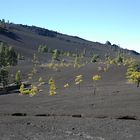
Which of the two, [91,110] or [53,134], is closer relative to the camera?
[53,134]

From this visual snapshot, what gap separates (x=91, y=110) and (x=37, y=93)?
39020mm

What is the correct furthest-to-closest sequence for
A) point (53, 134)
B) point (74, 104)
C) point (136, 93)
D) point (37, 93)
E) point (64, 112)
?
1. point (37, 93)
2. point (136, 93)
3. point (74, 104)
4. point (64, 112)
5. point (53, 134)

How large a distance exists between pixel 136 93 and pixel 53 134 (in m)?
41.0

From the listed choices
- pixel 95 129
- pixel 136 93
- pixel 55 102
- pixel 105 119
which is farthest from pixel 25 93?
pixel 95 129

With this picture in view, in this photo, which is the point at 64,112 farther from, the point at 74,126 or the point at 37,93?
the point at 37,93

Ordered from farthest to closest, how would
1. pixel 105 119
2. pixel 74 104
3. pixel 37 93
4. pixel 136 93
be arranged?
pixel 37 93
pixel 136 93
pixel 74 104
pixel 105 119

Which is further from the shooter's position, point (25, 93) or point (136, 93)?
point (25, 93)

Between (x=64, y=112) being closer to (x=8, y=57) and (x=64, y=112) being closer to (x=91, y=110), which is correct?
(x=91, y=110)

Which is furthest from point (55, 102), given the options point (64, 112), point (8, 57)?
point (8, 57)

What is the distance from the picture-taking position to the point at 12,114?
73062mm

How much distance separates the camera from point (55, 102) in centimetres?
8788

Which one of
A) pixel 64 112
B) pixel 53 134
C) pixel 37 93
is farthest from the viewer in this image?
pixel 37 93

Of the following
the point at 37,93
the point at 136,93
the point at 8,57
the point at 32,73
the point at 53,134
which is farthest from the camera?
the point at 8,57

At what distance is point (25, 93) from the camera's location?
112 m
